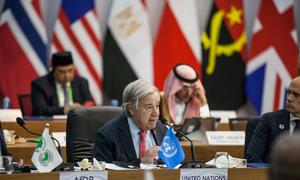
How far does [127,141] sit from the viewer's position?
4.32 metres

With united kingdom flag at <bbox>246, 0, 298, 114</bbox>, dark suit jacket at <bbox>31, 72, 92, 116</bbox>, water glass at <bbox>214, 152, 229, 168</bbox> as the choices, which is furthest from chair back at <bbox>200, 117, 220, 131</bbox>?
united kingdom flag at <bbox>246, 0, 298, 114</bbox>

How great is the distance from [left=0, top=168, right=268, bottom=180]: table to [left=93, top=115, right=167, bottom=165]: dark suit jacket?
0.83 meters

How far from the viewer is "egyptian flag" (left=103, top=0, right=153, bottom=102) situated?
8.73 metres

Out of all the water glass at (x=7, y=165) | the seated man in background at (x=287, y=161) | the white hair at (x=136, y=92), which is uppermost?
the white hair at (x=136, y=92)

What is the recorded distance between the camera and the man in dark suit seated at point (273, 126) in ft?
15.0

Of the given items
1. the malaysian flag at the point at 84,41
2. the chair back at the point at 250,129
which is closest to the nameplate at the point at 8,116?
the chair back at the point at 250,129

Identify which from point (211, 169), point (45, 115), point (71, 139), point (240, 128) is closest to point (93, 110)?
point (71, 139)

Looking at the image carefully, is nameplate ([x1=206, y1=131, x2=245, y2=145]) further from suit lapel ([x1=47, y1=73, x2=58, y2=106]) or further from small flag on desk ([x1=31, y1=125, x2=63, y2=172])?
suit lapel ([x1=47, y1=73, x2=58, y2=106])

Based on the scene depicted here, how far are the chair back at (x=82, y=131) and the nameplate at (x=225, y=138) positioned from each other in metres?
0.99

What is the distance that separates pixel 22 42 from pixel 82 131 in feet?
13.7

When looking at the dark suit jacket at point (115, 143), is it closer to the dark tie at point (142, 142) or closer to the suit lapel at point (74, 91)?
the dark tie at point (142, 142)

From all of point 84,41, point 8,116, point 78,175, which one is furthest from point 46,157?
point 84,41

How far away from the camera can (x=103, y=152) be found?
13.9 ft

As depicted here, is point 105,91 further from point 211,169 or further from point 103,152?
point 211,169
